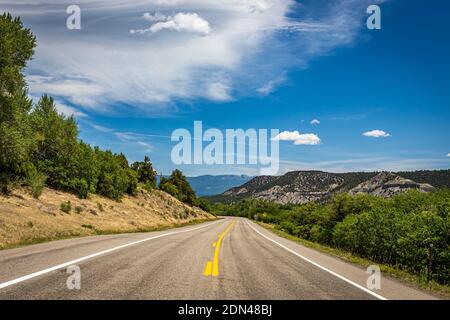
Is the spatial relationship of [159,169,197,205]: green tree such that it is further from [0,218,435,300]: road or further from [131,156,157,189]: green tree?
[0,218,435,300]: road

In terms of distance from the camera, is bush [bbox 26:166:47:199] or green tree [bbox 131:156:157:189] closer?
bush [bbox 26:166:47:199]

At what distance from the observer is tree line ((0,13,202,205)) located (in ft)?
78.3

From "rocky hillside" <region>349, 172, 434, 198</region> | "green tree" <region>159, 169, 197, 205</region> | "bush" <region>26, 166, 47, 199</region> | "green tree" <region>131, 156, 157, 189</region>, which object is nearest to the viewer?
"bush" <region>26, 166, 47, 199</region>

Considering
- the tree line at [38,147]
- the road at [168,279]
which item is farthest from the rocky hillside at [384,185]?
the road at [168,279]

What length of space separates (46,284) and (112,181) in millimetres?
46194

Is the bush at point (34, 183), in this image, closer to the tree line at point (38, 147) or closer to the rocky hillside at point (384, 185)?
the tree line at point (38, 147)

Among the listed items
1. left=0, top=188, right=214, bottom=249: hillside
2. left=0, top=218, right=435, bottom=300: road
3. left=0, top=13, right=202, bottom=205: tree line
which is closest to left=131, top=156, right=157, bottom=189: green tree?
left=0, top=13, right=202, bottom=205: tree line

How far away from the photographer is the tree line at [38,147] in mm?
23859

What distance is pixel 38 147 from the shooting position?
123ft

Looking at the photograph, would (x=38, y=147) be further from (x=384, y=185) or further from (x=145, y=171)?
(x=384, y=185)

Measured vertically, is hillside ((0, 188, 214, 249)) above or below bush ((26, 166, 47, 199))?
below

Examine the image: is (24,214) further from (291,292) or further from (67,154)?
(291,292)

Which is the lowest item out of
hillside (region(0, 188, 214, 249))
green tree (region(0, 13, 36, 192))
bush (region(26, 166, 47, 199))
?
hillside (region(0, 188, 214, 249))
